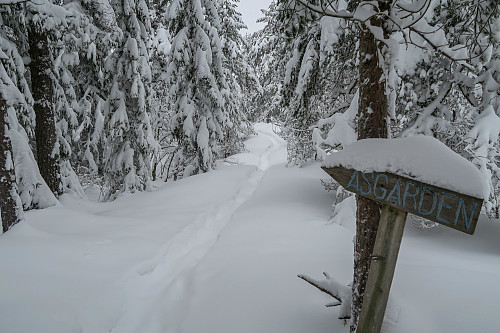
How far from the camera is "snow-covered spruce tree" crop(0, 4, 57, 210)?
Answer: 5.55 m

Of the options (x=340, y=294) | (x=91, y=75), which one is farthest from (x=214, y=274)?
(x=91, y=75)

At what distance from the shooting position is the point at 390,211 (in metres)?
2.37

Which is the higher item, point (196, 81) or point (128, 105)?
point (196, 81)

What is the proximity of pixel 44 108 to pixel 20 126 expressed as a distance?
1409 millimetres

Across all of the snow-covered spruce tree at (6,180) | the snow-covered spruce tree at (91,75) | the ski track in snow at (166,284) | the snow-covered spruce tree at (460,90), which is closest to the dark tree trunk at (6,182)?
the snow-covered spruce tree at (6,180)

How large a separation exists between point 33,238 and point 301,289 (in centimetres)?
438

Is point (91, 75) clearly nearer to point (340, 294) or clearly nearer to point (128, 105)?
point (128, 105)

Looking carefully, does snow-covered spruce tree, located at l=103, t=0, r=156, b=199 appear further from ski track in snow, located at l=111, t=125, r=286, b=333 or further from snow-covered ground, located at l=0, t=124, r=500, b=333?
ski track in snow, located at l=111, t=125, r=286, b=333

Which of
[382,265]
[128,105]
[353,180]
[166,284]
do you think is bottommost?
[166,284]

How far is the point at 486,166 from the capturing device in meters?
5.31

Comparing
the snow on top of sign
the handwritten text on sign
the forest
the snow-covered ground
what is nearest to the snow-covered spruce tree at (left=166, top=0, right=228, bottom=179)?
the forest

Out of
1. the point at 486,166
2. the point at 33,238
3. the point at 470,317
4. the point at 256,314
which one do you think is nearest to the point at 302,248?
the point at 256,314

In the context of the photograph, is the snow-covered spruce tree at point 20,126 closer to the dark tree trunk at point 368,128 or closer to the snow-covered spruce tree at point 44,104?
the snow-covered spruce tree at point 44,104

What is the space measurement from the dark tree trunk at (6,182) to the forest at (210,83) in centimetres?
2
